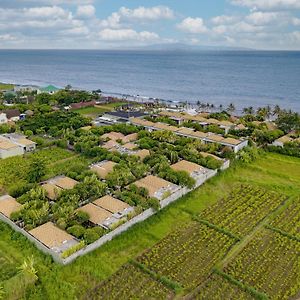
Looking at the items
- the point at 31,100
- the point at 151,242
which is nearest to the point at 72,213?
the point at 151,242

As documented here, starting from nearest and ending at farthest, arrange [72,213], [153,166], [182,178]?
[72,213] → [182,178] → [153,166]

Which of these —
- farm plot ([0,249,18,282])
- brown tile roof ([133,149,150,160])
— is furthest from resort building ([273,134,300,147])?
farm plot ([0,249,18,282])

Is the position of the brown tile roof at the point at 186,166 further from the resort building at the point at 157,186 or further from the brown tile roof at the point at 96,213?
the brown tile roof at the point at 96,213

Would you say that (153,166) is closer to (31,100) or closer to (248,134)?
(248,134)

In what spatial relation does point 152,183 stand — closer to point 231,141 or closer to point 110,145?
point 110,145

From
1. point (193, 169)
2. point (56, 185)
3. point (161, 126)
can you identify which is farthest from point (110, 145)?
point (56, 185)

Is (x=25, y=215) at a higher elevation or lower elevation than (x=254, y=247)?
higher

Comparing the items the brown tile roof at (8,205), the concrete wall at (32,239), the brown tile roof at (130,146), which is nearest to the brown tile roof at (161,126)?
the brown tile roof at (130,146)
